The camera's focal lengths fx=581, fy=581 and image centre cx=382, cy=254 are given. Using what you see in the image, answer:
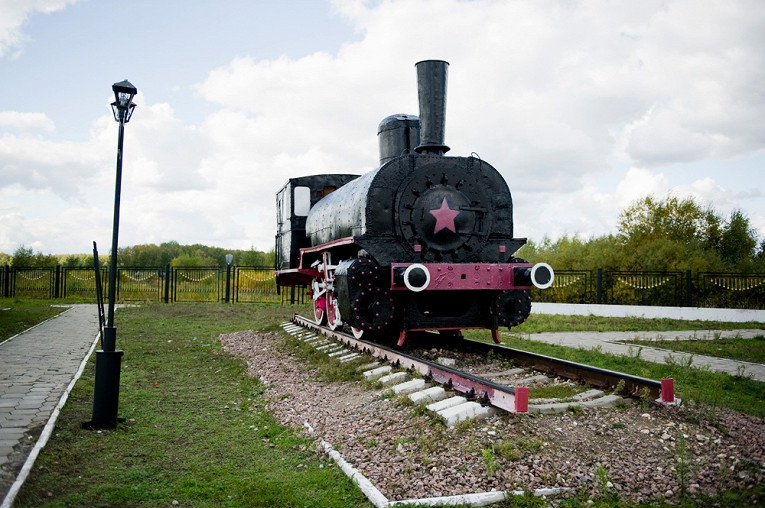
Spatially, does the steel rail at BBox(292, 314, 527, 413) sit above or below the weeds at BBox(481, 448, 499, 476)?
above

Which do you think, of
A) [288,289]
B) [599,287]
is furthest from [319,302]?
[288,289]

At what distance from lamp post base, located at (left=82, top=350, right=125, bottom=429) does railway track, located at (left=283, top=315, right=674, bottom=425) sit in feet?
8.56

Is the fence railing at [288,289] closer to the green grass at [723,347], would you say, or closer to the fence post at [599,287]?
the fence post at [599,287]

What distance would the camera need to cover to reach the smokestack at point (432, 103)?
312 inches

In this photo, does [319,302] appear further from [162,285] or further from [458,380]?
[162,285]

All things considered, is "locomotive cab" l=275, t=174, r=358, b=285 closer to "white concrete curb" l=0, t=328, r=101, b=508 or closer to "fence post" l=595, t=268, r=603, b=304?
"white concrete curb" l=0, t=328, r=101, b=508

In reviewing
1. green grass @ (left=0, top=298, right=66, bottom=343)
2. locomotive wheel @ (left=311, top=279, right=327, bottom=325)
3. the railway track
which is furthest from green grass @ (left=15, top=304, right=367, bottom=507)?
green grass @ (left=0, top=298, right=66, bottom=343)

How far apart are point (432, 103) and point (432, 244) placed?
195 centimetres

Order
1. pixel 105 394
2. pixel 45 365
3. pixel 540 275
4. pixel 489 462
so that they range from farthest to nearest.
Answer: pixel 45 365 → pixel 540 275 → pixel 105 394 → pixel 489 462

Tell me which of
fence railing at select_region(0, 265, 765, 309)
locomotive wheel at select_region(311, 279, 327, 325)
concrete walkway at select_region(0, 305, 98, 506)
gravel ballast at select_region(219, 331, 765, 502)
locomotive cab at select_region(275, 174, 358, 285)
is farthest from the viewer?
fence railing at select_region(0, 265, 765, 309)

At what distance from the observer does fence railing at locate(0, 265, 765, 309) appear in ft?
62.3

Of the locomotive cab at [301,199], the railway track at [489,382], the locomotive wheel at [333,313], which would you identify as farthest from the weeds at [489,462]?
the locomotive cab at [301,199]

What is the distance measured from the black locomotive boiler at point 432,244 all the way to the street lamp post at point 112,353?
9.33ft

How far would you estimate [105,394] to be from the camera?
5348 mm
